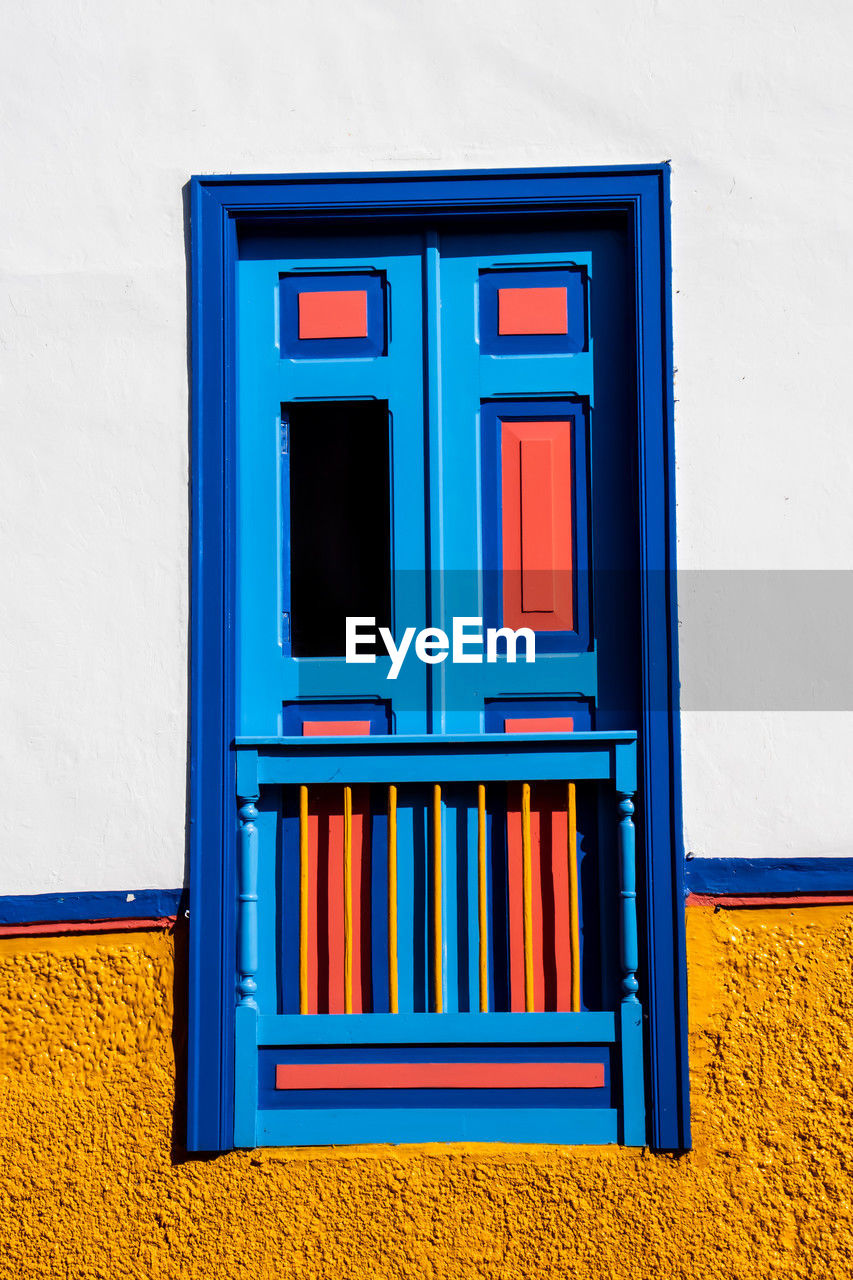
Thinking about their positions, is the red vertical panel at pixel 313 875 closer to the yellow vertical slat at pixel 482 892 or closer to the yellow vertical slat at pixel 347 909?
the yellow vertical slat at pixel 347 909

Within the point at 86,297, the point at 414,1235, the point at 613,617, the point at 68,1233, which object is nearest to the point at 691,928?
the point at 613,617

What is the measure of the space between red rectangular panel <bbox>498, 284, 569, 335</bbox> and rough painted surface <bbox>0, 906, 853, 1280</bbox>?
181 cm

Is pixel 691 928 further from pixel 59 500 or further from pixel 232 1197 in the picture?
pixel 59 500

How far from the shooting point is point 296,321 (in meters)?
2.73

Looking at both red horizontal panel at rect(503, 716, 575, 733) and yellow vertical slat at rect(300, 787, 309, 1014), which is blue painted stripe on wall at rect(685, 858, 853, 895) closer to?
red horizontal panel at rect(503, 716, 575, 733)

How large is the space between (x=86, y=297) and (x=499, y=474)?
1347 millimetres

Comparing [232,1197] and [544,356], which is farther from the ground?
[544,356]

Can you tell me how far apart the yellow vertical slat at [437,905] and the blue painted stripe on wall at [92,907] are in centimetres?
74

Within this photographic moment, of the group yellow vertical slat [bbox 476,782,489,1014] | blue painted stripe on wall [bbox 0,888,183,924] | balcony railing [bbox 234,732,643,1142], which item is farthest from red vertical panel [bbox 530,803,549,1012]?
blue painted stripe on wall [bbox 0,888,183,924]

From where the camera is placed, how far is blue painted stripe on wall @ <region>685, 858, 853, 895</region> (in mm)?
2525

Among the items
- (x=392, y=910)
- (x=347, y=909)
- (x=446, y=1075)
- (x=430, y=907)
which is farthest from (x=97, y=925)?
(x=446, y=1075)

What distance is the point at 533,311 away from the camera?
271cm

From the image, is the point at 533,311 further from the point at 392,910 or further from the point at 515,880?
the point at 392,910

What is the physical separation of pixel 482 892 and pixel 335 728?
0.66m
